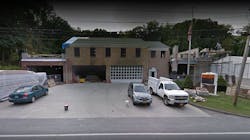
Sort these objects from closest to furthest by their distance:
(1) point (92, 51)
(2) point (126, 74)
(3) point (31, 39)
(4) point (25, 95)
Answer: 1. (4) point (25, 95)
2. (1) point (92, 51)
3. (2) point (126, 74)
4. (3) point (31, 39)

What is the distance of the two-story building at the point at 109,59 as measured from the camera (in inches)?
987

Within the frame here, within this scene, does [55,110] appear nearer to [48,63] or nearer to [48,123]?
[48,123]

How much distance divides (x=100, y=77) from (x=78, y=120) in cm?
1904

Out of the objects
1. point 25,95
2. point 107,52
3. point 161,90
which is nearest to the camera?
point 25,95

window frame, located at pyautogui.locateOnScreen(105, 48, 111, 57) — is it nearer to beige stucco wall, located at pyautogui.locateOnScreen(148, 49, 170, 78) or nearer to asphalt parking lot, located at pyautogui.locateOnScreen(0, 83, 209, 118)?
beige stucco wall, located at pyautogui.locateOnScreen(148, 49, 170, 78)

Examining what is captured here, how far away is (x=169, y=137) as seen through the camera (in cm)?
693

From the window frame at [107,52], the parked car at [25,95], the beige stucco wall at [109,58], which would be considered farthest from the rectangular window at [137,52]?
the parked car at [25,95]

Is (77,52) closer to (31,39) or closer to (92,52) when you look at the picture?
(92,52)

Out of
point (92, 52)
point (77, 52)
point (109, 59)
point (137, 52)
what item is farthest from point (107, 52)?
point (137, 52)

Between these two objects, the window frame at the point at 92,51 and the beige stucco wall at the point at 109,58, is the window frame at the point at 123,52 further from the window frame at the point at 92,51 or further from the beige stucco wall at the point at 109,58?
the window frame at the point at 92,51

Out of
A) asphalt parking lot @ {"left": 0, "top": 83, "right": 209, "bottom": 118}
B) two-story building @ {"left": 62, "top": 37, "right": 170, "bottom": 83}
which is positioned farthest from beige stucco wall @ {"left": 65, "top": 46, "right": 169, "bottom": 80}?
asphalt parking lot @ {"left": 0, "top": 83, "right": 209, "bottom": 118}

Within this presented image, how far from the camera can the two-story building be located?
25078mm

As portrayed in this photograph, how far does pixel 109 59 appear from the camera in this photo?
25828 millimetres

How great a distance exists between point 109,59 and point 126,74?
3663mm
